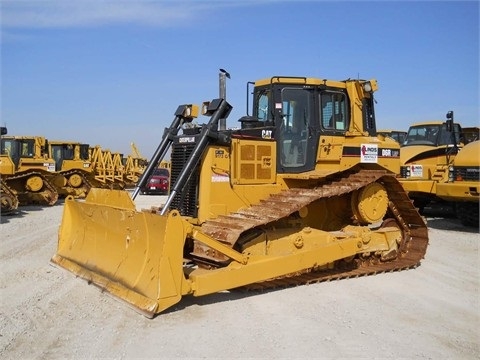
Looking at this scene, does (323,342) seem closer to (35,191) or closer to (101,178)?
(35,191)

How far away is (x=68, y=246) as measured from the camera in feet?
23.9

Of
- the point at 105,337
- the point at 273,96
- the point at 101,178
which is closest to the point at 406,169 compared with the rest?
the point at 273,96

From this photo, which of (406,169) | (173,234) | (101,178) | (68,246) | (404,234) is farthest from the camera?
(101,178)

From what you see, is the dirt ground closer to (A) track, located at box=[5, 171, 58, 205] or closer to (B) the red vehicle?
(A) track, located at box=[5, 171, 58, 205]

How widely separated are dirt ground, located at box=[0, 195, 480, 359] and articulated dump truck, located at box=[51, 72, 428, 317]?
26 centimetres

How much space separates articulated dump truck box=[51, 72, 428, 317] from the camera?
223 inches

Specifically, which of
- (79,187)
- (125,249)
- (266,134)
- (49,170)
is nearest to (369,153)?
(266,134)

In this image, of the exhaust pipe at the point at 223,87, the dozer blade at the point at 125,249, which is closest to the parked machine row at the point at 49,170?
the dozer blade at the point at 125,249

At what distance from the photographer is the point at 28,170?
1844 centimetres

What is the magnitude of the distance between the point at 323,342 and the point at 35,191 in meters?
16.3

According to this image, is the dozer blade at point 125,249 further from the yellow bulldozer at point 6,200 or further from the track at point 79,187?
the track at point 79,187

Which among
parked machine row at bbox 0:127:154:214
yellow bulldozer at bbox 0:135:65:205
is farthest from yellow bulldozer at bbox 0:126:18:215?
yellow bulldozer at bbox 0:135:65:205

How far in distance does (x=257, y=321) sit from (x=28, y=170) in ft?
51.5

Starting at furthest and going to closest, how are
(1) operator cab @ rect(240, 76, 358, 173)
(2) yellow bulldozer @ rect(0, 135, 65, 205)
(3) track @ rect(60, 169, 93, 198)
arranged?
Answer: 1. (3) track @ rect(60, 169, 93, 198)
2. (2) yellow bulldozer @ rect(0, 135, 65, 205)
3. (1) operator cab @ rect(240, 76, 358, 173)
